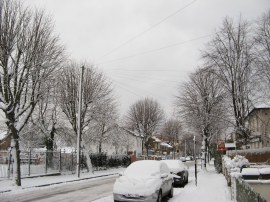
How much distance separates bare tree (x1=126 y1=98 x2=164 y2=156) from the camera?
254 ft

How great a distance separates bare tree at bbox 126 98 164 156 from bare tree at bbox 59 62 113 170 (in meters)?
35.7

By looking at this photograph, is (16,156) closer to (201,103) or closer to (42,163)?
(42,163)

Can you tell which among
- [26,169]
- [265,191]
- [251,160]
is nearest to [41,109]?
[26,169]

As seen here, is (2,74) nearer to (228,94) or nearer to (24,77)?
(24,77)

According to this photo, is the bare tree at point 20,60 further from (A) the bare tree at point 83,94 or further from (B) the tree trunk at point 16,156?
(A) the bare tree at point 83,94

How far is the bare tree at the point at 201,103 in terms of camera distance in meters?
48.1

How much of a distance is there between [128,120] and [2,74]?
59354mm

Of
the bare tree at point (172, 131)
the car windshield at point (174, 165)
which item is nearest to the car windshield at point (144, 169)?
the car windshield at point (174, 165)

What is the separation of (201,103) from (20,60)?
29876 millimetres

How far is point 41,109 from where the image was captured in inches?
1531

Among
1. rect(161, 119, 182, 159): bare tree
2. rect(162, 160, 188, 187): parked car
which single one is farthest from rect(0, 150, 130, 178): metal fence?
rect(161, 119, 182, 159): bare tree

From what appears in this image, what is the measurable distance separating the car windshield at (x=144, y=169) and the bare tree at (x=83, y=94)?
69.5 ft

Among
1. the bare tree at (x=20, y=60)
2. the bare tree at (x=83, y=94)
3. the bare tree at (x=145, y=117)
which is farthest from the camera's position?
the bare tree at (x=145, y=117)

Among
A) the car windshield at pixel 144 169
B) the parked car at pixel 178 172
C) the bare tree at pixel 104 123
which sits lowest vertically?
the parked car at pixel 178 172
